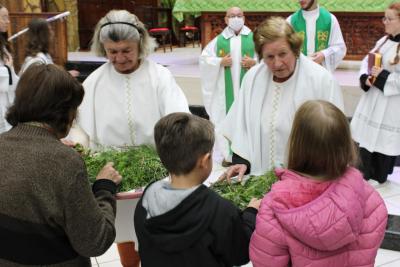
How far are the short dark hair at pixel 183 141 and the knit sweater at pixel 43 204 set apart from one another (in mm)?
281

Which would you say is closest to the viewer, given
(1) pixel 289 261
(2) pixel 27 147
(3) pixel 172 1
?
(2) pixel 27 147

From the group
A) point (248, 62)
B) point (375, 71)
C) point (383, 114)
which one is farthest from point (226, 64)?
point (383, 114)

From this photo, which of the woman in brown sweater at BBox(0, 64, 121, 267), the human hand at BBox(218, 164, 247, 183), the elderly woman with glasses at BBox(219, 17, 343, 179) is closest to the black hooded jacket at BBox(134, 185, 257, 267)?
the woman in brown sweater at BBox(0, 64, 121, 267)

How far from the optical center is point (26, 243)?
1.68m

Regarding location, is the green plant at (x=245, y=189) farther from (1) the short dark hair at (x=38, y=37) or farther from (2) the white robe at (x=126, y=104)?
(1) the short dark hair at (x=38, y=37)

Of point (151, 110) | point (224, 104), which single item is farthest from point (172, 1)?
point (151, 110)

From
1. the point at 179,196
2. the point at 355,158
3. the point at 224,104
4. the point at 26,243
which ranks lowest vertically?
the point at 224,104

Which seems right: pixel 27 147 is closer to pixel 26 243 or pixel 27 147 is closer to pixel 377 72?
pixel 26 243

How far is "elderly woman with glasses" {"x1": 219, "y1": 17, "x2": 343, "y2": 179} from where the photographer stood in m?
2.46

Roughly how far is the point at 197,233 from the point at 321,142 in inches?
19.0

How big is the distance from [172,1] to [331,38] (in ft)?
35.8

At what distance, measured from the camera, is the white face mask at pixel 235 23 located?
227 inches

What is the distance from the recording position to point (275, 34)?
2424 millimetres

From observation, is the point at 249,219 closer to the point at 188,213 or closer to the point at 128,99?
the point at 188,213
